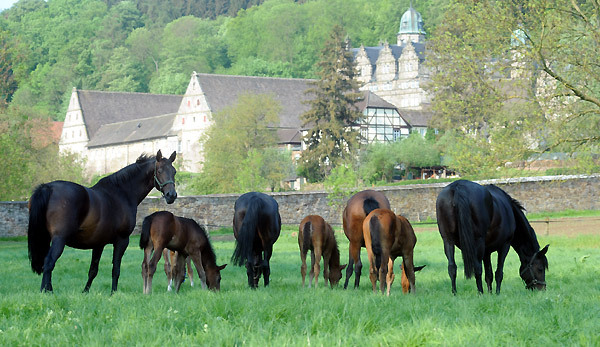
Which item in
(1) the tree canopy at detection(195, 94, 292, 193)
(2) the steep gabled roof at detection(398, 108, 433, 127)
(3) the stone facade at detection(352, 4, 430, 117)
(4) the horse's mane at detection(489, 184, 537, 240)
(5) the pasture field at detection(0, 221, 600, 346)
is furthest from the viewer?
(3) the stone facade at detection(352, 4, 430, 117)

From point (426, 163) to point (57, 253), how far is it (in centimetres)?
7317

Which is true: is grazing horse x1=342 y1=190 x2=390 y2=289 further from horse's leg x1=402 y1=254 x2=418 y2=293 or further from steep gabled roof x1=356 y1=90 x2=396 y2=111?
steep gabled roof x1=356 y1=90 x2=396 y2=111

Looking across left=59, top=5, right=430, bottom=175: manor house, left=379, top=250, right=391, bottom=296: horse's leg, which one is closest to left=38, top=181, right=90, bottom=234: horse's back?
left=379, top=250, right=391, bottom=296: horse's leg

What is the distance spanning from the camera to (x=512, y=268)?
18641 millimetres

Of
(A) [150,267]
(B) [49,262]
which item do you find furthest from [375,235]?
(B) [49,262]

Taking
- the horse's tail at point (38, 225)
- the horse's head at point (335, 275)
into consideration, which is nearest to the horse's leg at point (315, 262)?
the horse's head at point (335, 275)

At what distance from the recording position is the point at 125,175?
1337cm

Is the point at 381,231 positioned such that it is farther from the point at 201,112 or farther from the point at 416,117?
the point at 201,112

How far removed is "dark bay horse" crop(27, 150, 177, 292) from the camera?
38.6 ft

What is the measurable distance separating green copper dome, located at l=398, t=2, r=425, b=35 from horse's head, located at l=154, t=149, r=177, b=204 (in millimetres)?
159563

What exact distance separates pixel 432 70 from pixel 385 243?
80.0m

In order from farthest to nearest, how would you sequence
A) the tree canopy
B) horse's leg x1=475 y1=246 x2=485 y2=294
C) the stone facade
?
the stone facade
the tree canopy
horse's leg x1=475 y1=246 x2=485 y2=294

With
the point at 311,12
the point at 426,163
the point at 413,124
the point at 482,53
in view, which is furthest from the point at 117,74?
the point at 482,53

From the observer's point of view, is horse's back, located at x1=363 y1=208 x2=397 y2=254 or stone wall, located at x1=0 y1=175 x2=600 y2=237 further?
stone wall, located at x1=0 y1=175 x2=600 y2=237
